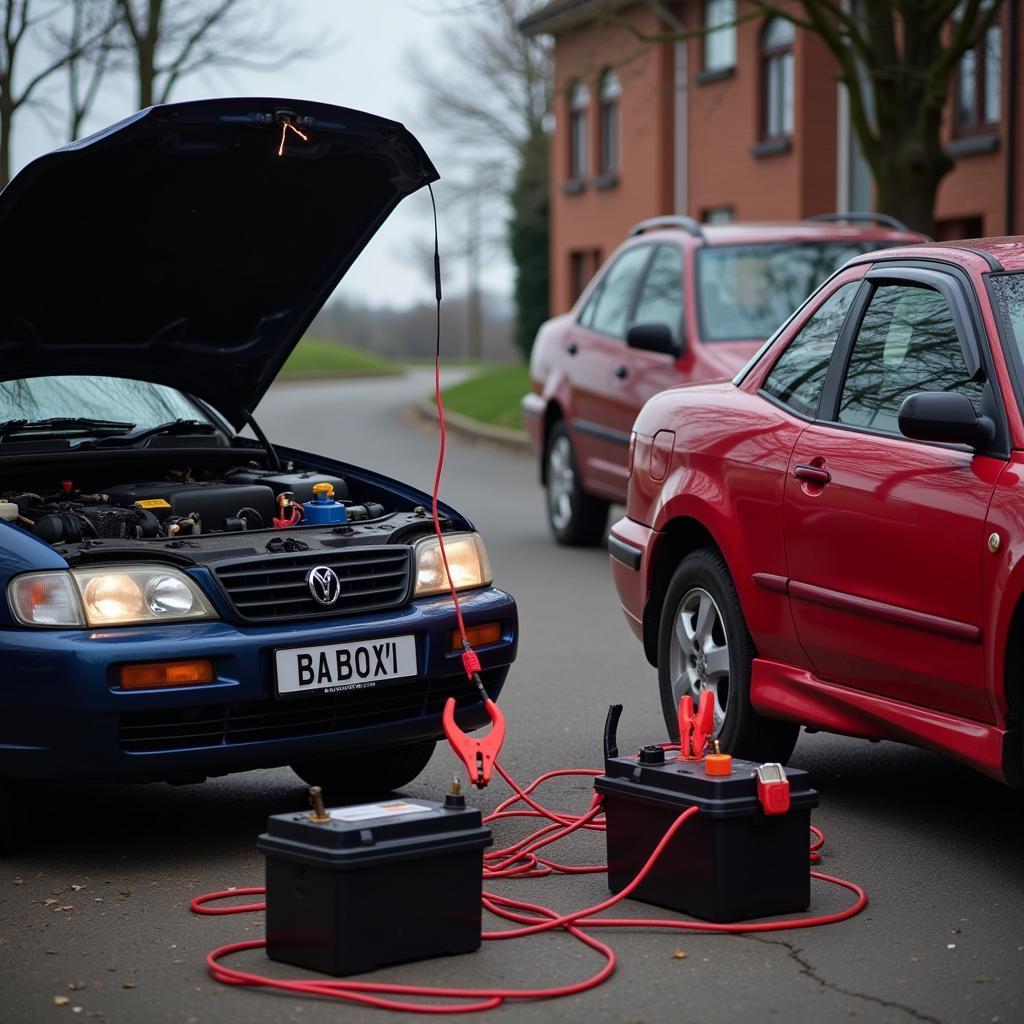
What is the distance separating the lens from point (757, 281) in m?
11.5

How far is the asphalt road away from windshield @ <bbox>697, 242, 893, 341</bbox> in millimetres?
3820

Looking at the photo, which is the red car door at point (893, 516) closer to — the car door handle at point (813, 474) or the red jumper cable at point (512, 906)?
the car door handle at point (813, 474)

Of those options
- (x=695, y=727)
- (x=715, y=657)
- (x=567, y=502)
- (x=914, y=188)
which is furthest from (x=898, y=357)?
(x=914, y=188)

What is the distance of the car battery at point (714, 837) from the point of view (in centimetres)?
466

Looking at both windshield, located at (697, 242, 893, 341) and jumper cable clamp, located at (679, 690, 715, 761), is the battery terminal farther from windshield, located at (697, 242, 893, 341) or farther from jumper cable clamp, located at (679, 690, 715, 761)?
windshield, located at (697, 242, 893, 341)

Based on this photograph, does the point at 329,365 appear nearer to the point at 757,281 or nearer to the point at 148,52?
the point at 148,52

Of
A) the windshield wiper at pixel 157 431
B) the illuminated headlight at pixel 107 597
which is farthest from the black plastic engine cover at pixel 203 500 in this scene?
the illuminated headlight at pixel 107 597

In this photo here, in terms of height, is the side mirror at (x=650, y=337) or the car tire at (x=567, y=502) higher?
the side mirror at (x=650, y=337)

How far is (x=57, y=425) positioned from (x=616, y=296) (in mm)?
6588

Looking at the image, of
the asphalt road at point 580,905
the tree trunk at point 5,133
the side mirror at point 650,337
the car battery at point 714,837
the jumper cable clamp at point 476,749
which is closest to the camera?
the asphalt road at point 580,905

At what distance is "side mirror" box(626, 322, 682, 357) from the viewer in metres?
10.8

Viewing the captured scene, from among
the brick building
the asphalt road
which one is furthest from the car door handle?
the brick building

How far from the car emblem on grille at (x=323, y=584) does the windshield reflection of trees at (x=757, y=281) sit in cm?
605

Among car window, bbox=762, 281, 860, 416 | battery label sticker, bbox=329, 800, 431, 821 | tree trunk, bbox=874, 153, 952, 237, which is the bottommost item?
battery label sticker, bbox=329, 800, 431, 821
